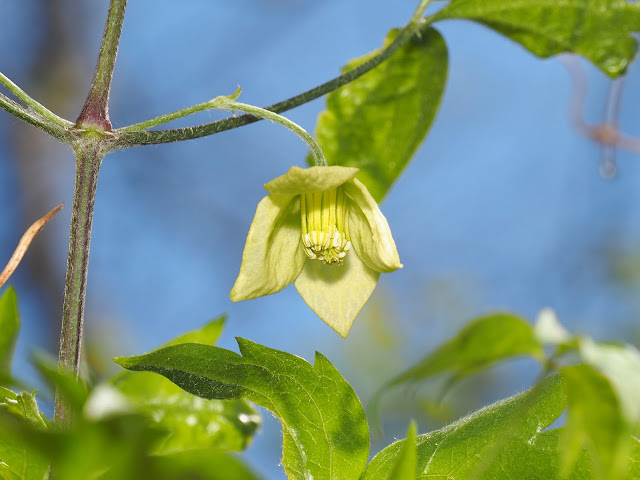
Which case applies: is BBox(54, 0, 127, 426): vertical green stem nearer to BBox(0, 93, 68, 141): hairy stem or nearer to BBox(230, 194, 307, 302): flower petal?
BBox(0, 93, 68, 141): hairy stem

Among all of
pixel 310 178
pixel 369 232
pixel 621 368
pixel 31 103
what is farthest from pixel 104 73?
pixel 621 368

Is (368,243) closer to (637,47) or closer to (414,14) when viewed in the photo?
(414,14)

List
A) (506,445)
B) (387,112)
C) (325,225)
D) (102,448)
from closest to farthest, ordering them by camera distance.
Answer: (102,448), (506,445), (325,225), (387,112)

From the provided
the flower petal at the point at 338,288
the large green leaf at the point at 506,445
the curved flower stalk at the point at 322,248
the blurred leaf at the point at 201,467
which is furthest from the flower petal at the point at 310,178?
the blurred leaf at the point at 201,467

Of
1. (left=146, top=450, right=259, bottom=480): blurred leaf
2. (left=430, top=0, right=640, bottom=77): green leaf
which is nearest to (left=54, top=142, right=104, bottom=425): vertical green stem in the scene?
(left=146, top=450, right=259, bottom=480): blurred leaf

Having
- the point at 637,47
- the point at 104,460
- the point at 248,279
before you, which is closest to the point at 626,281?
the point at 637,47

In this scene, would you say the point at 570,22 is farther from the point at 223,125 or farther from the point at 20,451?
the point at 20,451

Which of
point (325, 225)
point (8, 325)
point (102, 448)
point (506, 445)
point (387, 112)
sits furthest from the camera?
point (387, 112)
